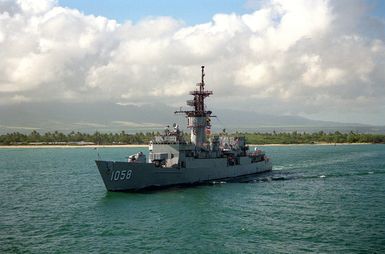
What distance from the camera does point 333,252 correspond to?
29891 mm

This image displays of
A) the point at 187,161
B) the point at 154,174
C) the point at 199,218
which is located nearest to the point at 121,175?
the point at 154,174

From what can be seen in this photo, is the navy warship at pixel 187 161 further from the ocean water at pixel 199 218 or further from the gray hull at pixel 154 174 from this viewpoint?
the ocean water at pixel 199 218

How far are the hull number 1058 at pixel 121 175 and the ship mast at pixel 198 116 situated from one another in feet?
50.9

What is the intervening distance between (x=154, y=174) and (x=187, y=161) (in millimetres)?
5742

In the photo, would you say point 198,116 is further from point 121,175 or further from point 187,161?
point 121,175

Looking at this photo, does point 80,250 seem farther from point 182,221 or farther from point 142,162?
point 142,162

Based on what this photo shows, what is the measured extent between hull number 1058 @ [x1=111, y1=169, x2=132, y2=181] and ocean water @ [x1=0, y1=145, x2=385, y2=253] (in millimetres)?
1894

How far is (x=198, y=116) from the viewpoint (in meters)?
67.7

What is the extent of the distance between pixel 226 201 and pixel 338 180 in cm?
2501

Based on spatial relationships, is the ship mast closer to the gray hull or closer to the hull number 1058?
the gray hull

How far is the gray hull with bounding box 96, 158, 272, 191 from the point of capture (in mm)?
52625

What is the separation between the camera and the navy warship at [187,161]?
5340 cm

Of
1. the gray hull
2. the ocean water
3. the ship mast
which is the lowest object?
the ocean water

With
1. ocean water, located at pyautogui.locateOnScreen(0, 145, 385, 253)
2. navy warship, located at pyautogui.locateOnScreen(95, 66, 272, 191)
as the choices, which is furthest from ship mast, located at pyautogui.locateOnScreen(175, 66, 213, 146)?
ocean water, located at pyautogui.locateOnScreen(0, 145, 385, 253)
